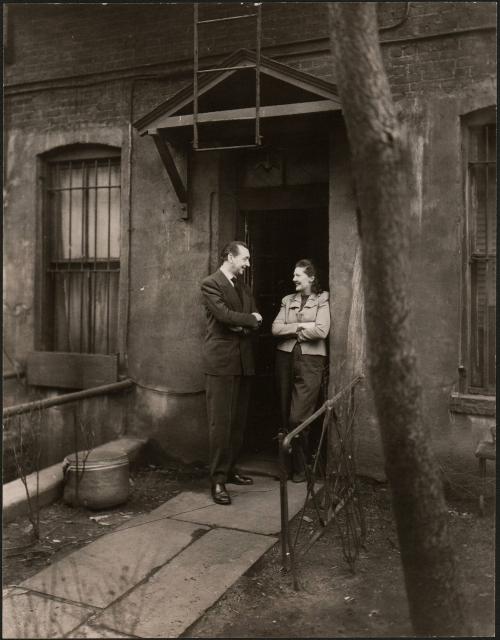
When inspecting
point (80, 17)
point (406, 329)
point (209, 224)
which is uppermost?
point (80, 17)

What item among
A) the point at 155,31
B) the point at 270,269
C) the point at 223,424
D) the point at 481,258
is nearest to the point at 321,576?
the point at 223,424

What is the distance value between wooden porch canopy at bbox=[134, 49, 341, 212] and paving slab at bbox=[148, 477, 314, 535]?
2975 millimetres

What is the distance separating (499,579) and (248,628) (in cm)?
150

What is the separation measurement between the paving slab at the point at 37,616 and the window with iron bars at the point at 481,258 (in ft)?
12.3

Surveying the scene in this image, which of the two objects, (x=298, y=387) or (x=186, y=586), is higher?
(x=298, y=387)

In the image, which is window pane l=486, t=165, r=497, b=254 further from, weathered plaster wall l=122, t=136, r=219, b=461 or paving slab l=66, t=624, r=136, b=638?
paving slab l=66, t=624, r=136, b=638

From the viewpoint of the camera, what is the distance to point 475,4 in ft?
17.8

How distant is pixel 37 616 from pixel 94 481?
1679 mm

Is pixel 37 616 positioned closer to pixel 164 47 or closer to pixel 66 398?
pixel 66 398

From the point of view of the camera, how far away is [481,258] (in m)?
5.62

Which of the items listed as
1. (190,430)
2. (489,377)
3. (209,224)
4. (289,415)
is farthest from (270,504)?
(209,224)

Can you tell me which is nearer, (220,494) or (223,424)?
(220,494)

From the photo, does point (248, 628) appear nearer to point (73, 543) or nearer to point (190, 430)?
point (73, 543)

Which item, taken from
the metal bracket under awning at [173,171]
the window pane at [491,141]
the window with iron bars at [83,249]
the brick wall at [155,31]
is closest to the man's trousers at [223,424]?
the metal bracket under awning at [173,171]
